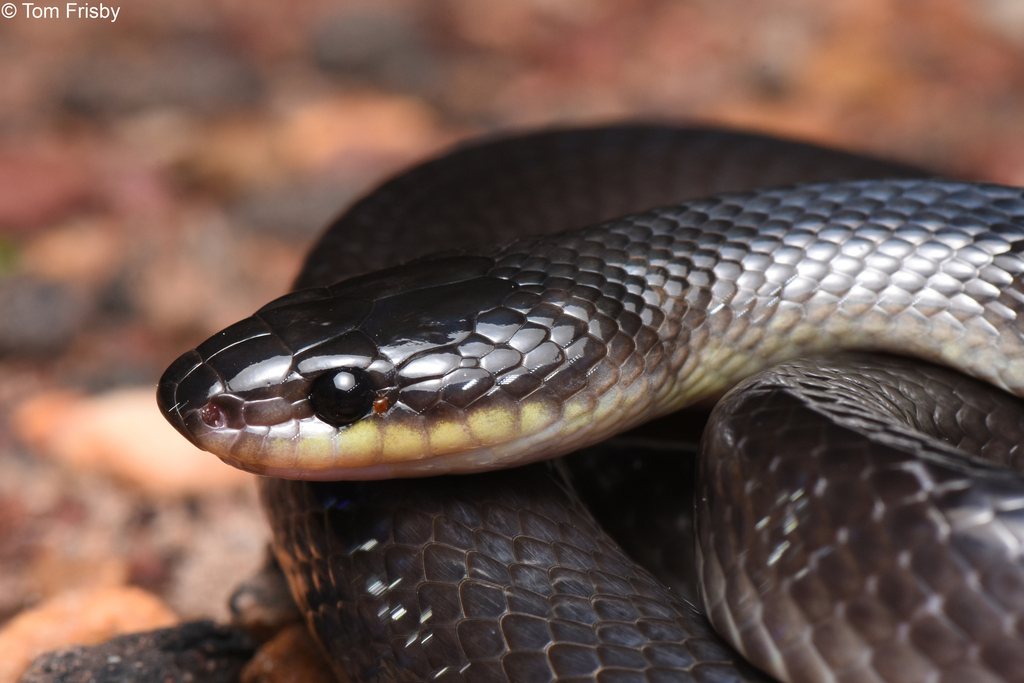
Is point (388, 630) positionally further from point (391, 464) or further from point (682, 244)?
point (682, 244)

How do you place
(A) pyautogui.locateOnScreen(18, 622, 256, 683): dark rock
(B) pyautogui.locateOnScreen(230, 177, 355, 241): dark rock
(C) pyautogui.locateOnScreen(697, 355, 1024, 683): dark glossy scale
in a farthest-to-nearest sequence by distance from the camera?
(B) pyautogui.locateOnScreen(230, 177, 355, 241): dark rock
(A) pyautogui.locateOnScreen(18, 622, 256, 683): dark rock
(C) pyautogui.locateOnScreen(697, 355, 1024, 683): dark glossy scale

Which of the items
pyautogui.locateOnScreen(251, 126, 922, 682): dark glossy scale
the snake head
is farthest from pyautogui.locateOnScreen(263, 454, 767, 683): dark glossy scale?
the snake head

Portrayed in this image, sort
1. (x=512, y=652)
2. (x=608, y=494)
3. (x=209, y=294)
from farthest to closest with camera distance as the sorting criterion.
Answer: (x=209, y=294) < (x=608, y=494) < (x=512, y=652)

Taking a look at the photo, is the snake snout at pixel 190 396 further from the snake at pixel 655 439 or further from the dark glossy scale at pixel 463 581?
the dark glossy scale at pixel 463 581

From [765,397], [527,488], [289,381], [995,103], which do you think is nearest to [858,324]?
[765,397]

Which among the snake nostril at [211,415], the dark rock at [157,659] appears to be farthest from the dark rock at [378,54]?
the snake nostril at [211,415]

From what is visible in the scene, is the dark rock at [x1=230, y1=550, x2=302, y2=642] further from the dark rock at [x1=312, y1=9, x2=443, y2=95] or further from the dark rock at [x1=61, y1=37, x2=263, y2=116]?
the dark rock at [x1=312, y1=9, x2=443, y2=95]
